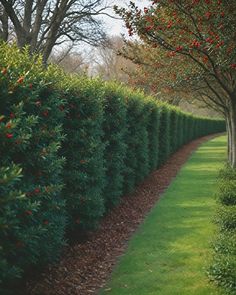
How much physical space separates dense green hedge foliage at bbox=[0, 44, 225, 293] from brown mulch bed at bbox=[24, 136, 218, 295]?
0.34 m

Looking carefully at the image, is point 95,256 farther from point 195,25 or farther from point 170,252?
point 195,25

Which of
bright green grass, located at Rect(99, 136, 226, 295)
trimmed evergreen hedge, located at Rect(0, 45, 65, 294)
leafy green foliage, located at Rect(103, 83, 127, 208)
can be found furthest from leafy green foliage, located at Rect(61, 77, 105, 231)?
leafy green foliage, located at Rect(103, 83, 127, 208)

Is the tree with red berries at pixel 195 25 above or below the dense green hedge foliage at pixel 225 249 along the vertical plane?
above

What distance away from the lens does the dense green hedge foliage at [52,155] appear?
4371 millimetres

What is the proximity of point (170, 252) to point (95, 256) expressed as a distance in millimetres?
1303

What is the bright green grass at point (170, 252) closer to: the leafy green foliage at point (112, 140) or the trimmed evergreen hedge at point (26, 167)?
the leafy green foliage at point (112, 140)

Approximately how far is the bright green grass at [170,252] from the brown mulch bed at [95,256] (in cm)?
23

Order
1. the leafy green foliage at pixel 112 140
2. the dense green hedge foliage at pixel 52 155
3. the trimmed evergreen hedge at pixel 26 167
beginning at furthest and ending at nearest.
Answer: the leafy green foliage at pixel 112 140 < the dense green hedge foliage at pixel 52 155 < the trimmed evergreen hedge at pixel 26 167

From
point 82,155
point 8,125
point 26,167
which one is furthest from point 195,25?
point 8,125

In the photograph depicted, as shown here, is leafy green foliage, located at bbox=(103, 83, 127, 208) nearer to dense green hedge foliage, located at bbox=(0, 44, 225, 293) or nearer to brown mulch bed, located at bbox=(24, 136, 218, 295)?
dense green hedge foliage, located at bbox=(0, 44, 225, 293)

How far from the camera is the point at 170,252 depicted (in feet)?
23.1

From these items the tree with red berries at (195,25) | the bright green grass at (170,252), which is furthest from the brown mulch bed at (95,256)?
the tree with red berries at (195,25)

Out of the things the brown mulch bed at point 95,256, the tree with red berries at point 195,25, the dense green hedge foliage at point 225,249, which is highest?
the tree with red berries at point 195,25

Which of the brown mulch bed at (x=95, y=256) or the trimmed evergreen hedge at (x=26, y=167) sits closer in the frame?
the trimmed evergreen hedge at (x=26, y=167)
